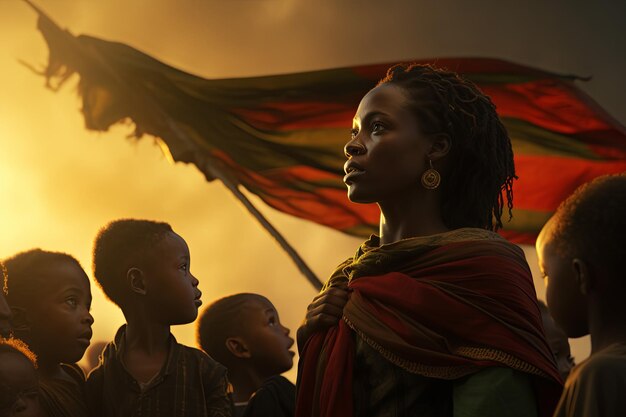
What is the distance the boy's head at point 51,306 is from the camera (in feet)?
10.9

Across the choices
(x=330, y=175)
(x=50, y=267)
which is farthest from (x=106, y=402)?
(x=330, y=175)

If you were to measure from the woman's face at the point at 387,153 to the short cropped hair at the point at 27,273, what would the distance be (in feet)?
4.67

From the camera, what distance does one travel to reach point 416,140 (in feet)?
8.03

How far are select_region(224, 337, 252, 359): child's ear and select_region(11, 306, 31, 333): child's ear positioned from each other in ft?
3.70

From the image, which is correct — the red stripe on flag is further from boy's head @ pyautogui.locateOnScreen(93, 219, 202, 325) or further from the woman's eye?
the woman's eye

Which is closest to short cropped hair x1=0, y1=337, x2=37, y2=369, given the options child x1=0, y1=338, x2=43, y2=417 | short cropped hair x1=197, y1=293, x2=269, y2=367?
child x1=0, y1=338, x2=43, y2=417

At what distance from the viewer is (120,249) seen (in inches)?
138

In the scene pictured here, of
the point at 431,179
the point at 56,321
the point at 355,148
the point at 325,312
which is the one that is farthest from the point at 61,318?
the point at 431,179

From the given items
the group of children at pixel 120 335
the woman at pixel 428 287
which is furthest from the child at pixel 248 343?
the woman at pixel 428 287

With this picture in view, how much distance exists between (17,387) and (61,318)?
53 centimetres

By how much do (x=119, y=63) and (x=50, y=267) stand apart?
178 inches

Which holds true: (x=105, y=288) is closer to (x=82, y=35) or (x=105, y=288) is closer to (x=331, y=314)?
(x=331, y=314)

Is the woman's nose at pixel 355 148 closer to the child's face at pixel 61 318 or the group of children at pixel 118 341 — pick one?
the group of children at pixel 118 341

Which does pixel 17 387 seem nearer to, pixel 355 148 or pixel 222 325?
pixel 355 148
